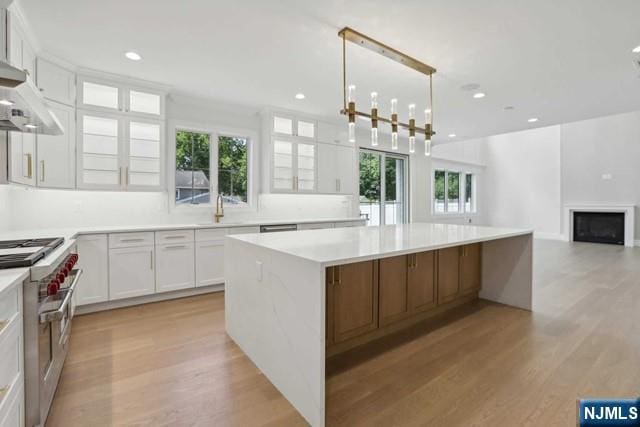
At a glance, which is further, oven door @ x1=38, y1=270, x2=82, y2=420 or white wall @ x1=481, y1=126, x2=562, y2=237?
white wall @ x1=481, y1=126, x2=562, y2=237

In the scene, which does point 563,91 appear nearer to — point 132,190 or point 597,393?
point 597,393

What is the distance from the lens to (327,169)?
214 inches

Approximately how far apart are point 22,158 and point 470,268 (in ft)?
14.8

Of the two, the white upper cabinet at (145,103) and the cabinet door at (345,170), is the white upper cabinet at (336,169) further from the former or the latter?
the white upper cabinet at (145,103)

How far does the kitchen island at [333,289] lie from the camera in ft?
5.31

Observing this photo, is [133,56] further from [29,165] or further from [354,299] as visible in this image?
[354,299]

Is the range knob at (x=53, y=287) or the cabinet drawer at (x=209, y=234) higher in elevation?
the cabinet drawer at (x=209, y=234)

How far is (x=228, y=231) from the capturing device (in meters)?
4.04

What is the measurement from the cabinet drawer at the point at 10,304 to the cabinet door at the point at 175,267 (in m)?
2.23

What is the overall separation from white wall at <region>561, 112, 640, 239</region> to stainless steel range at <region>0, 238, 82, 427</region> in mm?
11166

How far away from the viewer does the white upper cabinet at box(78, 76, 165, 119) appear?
3396 millimetres

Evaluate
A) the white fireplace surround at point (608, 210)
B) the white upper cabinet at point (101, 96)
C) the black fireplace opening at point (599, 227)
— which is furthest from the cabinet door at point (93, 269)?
the black fireplace opening at point (599, 227)

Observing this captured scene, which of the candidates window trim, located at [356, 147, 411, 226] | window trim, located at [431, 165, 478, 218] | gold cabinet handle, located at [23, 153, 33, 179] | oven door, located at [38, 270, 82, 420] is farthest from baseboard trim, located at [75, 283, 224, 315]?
window trim, located at [431, 165, 478, 218]

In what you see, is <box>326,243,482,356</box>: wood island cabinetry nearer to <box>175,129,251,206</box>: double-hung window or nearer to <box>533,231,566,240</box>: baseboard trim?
<box>175,129,251,206</box>: double-hung window
